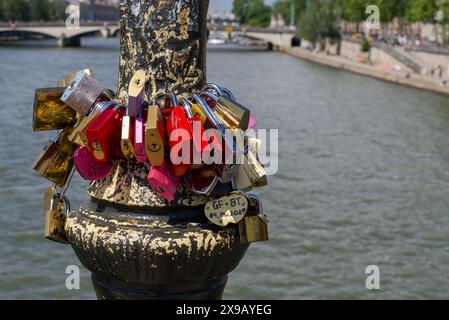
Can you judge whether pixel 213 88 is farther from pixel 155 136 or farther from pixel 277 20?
pixel 277 20

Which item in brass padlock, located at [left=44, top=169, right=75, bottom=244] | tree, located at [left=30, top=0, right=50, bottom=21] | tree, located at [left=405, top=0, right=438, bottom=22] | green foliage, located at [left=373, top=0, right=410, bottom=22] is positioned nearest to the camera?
brass padlock, located at [left=44, top=169, right=75, bottom=244]

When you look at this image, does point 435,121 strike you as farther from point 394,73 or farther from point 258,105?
point 394,73

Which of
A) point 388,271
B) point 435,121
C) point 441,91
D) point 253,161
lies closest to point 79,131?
point 253,161

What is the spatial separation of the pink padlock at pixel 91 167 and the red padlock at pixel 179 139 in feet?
0.37

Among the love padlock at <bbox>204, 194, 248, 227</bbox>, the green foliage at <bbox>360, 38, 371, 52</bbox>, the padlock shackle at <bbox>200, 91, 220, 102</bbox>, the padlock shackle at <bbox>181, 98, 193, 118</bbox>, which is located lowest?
the green foliage at <bbox>360, 38, 371, 52</bbox>

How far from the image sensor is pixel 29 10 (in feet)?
196

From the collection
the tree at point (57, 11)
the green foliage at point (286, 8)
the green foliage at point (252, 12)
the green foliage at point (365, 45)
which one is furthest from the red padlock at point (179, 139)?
the green foliage at point (252, 12)

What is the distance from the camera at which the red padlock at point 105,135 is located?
43.3 inches

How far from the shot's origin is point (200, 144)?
1088 mm

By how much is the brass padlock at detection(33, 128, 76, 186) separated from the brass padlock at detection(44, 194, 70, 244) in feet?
0.14

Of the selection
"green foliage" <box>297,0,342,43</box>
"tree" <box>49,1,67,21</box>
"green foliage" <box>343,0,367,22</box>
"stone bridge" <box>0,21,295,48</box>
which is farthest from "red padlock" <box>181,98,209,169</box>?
"tree" <box>49,1,67,21</box>

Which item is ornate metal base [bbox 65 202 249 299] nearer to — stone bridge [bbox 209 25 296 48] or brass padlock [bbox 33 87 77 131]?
brass padlock [bbox 33 87 77 131]

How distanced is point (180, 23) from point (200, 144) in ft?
0.65

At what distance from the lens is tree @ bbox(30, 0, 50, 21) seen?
60.2 m
